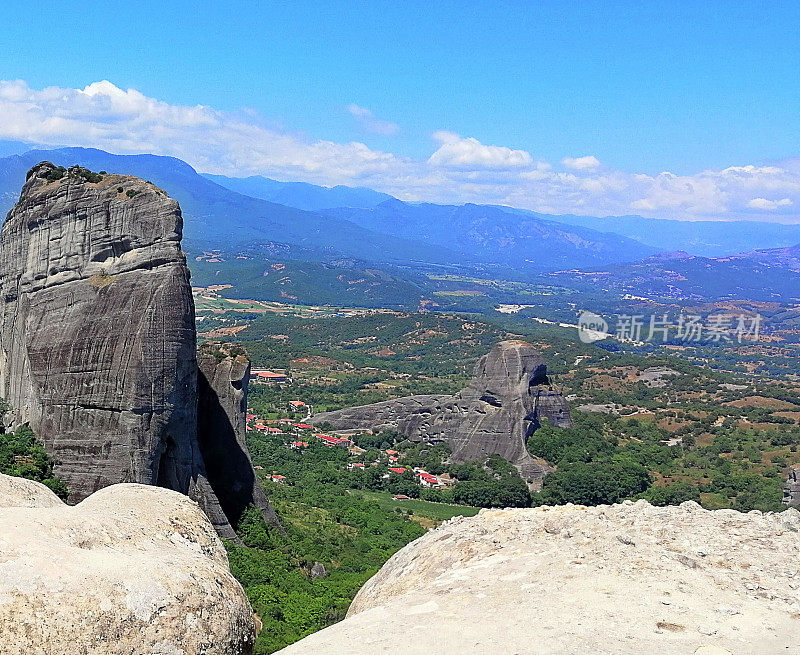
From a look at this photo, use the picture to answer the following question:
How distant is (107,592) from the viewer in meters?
6.46

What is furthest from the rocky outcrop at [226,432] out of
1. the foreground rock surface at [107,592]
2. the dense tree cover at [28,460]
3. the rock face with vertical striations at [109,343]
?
the foreground rock surface at [107,592]

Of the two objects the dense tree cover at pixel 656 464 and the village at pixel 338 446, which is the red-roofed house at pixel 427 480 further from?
the dense tree cover at pixel 656 464

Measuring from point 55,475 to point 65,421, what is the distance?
5.00 ft

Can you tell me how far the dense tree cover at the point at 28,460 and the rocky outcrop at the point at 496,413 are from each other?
33.0m

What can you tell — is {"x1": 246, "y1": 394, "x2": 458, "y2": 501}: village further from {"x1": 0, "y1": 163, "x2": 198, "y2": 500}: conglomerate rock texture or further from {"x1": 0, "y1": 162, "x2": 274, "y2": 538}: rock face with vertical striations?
{"x1": 0, "y1": 163, "x2": 198, "y2": 500}: conglomerate rock texture

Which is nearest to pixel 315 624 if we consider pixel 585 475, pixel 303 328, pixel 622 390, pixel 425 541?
pixel 425 541

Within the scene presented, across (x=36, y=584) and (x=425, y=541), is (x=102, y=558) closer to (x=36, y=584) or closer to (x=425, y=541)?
(x=36, y=584)

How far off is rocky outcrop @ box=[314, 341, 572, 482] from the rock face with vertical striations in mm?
28573

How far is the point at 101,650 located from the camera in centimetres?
616

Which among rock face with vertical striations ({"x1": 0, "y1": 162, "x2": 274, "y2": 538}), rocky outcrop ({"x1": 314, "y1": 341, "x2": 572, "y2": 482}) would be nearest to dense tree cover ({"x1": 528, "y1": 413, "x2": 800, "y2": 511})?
rocky outcrop ({"x1": 314, "y1": 341, "x2": 572, "y2": 482})

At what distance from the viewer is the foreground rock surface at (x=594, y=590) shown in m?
6.93

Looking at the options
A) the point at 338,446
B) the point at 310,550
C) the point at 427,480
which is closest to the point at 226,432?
the point at 310,550

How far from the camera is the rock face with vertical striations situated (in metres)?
20.9

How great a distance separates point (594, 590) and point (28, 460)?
17.5 meters
